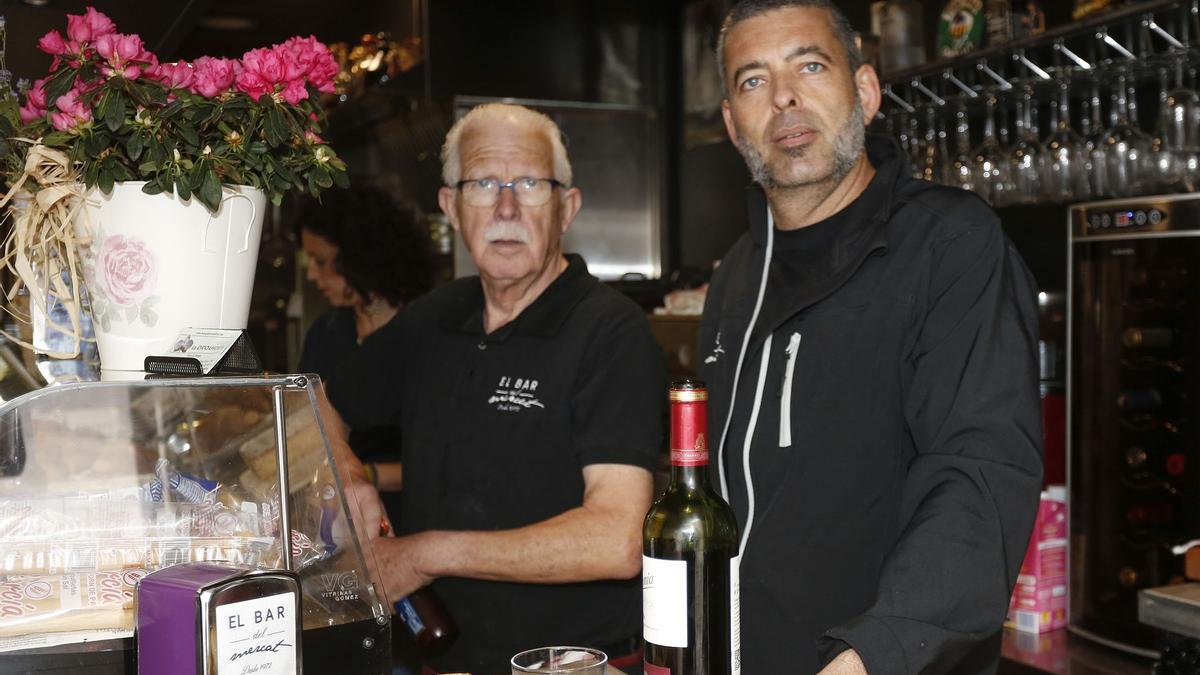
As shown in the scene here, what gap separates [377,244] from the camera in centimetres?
344

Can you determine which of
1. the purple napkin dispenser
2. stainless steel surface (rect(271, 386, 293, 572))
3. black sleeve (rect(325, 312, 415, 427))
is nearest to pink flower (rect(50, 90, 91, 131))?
stainless steel surface (rect(271, 386, 293, 572))

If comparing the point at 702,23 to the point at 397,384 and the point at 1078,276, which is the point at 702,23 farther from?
the point at 397,384

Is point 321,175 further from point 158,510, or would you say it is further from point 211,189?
point 158,510

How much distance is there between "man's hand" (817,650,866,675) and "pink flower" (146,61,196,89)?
803 mm

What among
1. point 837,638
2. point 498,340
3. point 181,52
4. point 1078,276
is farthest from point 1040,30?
point 181,52

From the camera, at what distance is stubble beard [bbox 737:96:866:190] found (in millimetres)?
1634

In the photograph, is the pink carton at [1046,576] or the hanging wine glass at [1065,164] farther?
the hanging wine glass at [1065,164]

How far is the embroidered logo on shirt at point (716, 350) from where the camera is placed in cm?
176

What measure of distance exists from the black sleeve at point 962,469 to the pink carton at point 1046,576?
1.27 metres

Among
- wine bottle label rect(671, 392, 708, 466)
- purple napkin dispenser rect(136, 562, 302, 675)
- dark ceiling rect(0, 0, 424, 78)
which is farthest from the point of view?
dark ceiling rect(0, 0, 424, 78)

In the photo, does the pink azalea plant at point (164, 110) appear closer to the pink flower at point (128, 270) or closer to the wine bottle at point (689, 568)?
the pink flower at point (128, 270)

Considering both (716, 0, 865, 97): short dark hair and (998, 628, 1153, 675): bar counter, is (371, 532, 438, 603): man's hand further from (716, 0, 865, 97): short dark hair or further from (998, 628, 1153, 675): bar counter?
(998, 628, 1153, 675): bar counter

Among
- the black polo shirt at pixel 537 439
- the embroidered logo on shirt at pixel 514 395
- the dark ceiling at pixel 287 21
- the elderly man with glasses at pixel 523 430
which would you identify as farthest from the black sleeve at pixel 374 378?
the dark ceiling at pixel 287 21

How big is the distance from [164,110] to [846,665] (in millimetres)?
811
